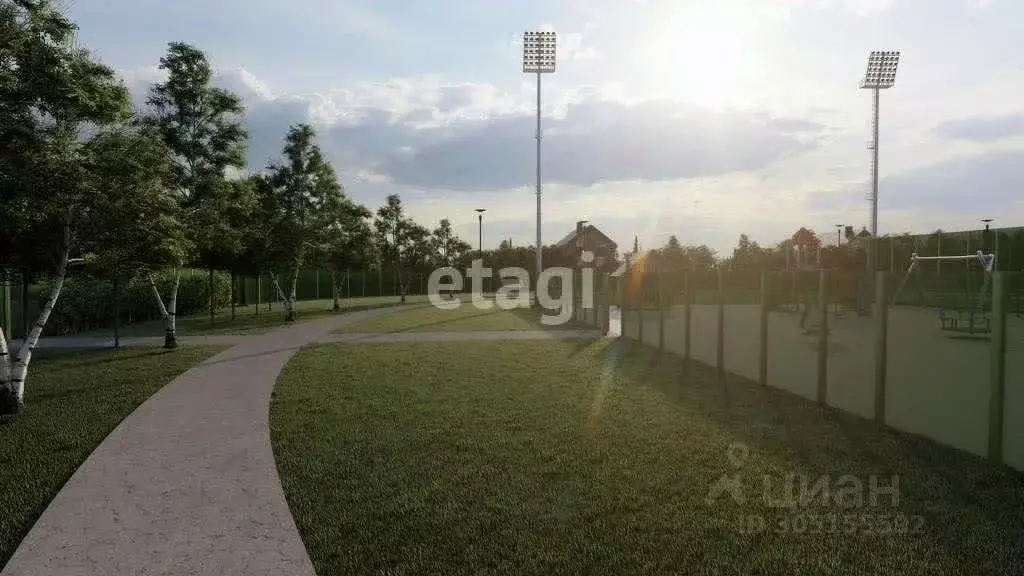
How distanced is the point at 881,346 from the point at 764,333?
2612 mm

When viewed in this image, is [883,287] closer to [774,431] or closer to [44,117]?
[774,431]

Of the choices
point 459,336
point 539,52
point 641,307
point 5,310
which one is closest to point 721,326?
point 641,307

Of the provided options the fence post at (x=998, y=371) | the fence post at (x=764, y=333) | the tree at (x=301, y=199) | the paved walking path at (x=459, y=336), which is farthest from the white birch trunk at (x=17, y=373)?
the tree at (x=301, y=199)

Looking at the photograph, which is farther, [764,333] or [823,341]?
[764,333]

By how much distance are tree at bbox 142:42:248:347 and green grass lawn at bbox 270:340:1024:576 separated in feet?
24.6

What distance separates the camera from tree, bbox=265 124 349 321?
74.1ft

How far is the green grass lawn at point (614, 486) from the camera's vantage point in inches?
151

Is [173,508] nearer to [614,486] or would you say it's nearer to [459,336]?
[614,486]

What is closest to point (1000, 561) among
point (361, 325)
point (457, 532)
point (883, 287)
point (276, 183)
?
point (457, 532)

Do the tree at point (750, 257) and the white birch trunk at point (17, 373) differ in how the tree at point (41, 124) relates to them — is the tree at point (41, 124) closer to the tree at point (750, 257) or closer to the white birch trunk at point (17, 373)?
the white birch trunk at point (17, 373)

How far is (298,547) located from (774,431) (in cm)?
478

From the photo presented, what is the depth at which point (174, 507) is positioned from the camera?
472 cm

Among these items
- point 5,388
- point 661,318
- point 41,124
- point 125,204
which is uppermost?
point 41,124

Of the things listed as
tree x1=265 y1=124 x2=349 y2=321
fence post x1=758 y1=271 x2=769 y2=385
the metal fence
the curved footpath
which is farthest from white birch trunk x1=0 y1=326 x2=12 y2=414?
tree x1=265 y1=124 x2=349 y2=321
